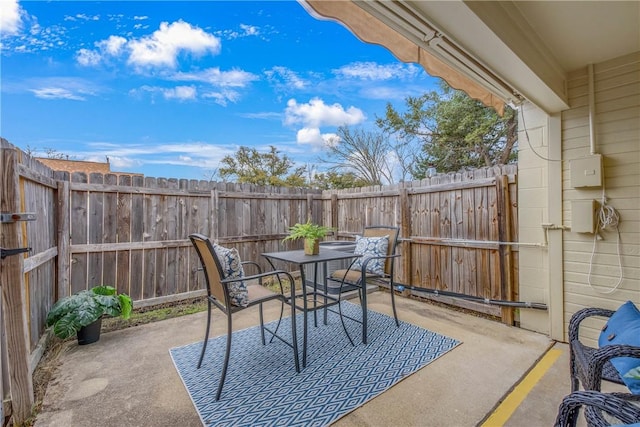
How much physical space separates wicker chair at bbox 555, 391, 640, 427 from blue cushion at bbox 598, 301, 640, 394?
26cm

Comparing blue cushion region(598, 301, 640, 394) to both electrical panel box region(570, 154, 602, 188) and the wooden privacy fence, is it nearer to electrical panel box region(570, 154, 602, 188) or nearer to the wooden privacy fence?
electrical panel box region(570, 154, 602, 188)

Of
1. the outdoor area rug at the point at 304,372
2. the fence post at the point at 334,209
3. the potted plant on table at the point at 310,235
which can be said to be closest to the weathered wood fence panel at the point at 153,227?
the fence post at the point at 334,209

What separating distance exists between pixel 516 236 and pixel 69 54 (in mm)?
7675

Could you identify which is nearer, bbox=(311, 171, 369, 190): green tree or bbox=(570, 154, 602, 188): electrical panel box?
bbox=(570, 154, 602, 188): electrical panel box

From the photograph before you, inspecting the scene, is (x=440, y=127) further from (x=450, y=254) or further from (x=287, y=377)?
(x=287, y=377)

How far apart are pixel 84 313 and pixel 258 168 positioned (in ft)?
27.2

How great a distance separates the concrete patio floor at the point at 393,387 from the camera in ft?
5.58

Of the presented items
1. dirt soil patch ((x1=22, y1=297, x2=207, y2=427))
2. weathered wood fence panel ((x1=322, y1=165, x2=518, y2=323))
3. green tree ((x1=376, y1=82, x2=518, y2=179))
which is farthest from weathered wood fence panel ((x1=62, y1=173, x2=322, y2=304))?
green tree ((x1=376, y1=82, x2=518, y2=179))

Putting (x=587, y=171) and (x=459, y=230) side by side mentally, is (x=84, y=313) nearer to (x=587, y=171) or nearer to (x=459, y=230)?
(x=459, y=230)

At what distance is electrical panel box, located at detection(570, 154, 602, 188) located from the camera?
2367mm

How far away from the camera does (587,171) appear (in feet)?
7.93

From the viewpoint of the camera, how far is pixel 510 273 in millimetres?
3072

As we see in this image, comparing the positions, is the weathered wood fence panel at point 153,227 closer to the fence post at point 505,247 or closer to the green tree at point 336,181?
the fence post at point 505,247

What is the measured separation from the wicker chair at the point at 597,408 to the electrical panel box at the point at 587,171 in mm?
2095
